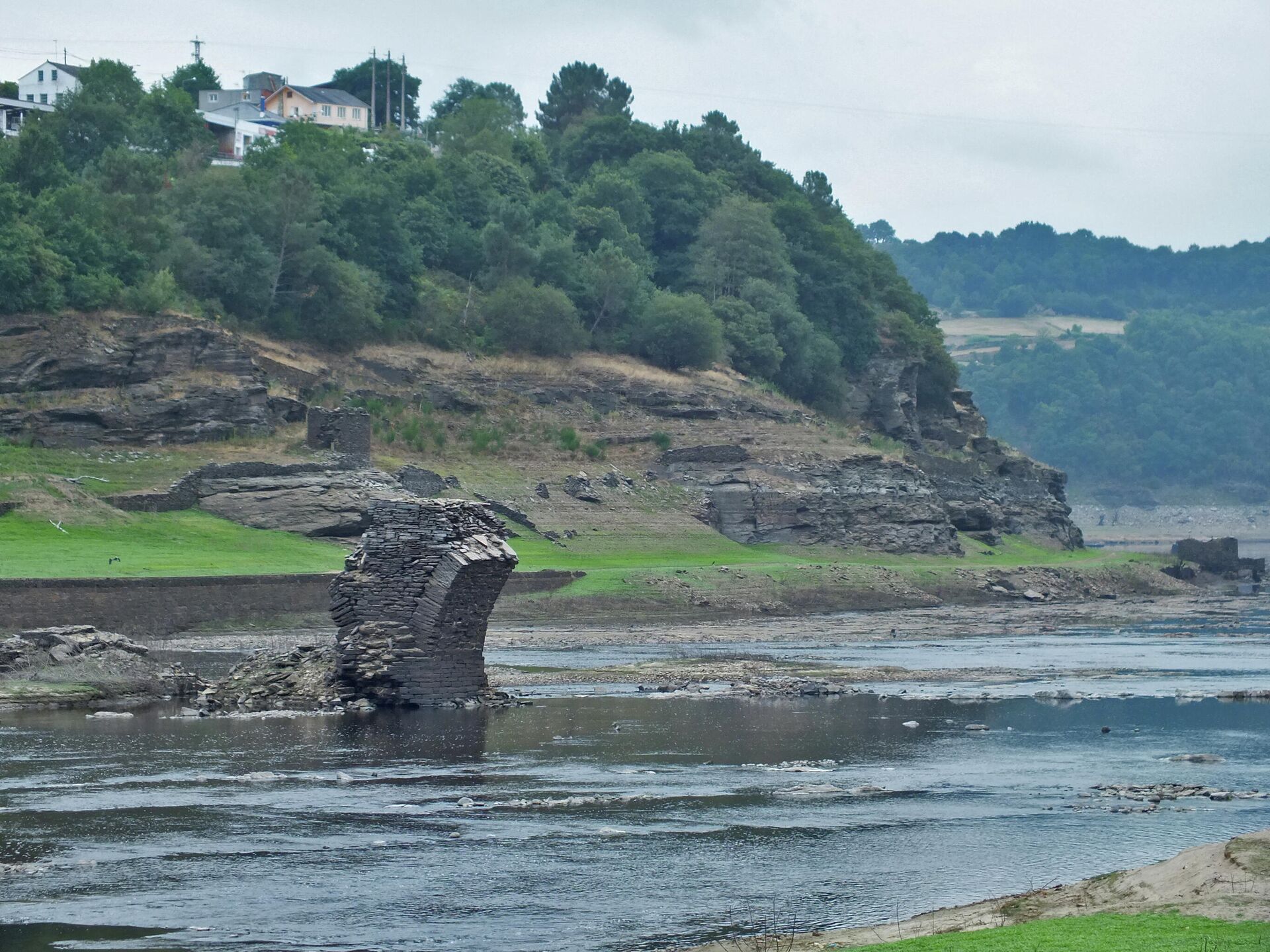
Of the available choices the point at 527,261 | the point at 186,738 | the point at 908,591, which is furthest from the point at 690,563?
the point at 186,738

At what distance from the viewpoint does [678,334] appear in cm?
11700

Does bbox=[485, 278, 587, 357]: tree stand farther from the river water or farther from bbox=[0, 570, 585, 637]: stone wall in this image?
the river water

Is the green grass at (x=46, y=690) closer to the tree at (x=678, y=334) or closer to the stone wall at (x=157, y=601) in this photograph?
the stone wall at (x=157, y=601)

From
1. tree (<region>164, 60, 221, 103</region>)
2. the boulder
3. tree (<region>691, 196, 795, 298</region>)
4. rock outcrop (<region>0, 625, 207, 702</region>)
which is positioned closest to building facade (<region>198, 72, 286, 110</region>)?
tree (<region>164, 60, 221, 103</region>)

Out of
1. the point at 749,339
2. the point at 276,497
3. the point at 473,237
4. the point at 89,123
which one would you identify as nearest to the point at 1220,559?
the point at 749,339

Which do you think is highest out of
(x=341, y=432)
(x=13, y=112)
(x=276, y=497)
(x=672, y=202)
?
(x=13, y=112)

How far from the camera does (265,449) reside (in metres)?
87.9

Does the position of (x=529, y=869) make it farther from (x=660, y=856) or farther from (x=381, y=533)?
(x=381, y=533)

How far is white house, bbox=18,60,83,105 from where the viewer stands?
546ft

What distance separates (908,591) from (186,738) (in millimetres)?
55206

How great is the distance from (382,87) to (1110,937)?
181 metres

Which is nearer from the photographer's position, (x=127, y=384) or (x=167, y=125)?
(x=127, y=384)

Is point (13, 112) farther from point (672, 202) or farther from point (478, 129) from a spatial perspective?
point (672, 202)

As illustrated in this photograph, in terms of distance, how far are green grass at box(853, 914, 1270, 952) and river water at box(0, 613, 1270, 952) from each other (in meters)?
3.09
